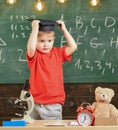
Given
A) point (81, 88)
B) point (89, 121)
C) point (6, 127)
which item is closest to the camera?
point (6, 127)

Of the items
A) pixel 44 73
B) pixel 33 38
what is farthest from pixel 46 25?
pixel 44 73

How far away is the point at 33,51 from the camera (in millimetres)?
2785

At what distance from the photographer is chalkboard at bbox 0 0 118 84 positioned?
154 inches

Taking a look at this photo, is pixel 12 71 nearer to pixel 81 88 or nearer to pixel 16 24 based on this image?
pixel 16 24

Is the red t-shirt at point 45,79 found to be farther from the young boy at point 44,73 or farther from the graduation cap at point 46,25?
the graduation cap at point 46,25

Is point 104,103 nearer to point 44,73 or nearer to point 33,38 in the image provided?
point 44,73

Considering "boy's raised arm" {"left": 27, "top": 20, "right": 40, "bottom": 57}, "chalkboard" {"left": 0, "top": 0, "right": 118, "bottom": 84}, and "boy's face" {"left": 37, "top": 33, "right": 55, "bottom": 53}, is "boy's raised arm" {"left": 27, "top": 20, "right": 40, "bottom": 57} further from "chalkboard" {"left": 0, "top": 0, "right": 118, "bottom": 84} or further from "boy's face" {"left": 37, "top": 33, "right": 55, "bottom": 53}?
"chalkboard" {"left": 0, "top": 0, "right": 118, "bottom": 84}

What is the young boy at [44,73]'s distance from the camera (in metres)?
2.78

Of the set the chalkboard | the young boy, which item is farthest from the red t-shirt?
the chalkboard

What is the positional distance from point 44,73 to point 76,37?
3.97ft

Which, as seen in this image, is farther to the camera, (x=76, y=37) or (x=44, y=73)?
(x=76, y=37)

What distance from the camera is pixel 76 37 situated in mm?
3949

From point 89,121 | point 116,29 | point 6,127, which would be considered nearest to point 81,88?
point 116,29

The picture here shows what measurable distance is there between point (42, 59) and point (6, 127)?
1.38 meters
